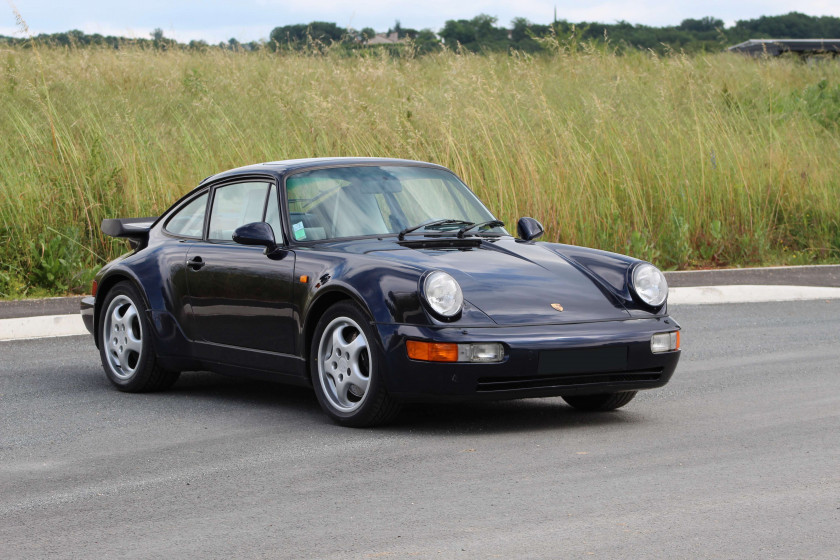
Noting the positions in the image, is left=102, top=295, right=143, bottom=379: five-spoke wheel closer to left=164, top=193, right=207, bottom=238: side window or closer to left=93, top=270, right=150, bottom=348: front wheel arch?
left=93, top=270, right=150, bottom=348: front wheel arch

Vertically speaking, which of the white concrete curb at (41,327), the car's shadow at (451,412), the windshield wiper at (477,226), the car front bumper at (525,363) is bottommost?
the white concrete curb at (41,327)

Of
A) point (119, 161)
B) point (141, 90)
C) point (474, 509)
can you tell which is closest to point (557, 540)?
point (474, 509)

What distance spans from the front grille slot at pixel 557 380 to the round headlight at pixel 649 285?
40cm

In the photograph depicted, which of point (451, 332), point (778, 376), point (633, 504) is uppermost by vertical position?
point (451, 332)

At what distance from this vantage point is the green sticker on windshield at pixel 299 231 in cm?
718

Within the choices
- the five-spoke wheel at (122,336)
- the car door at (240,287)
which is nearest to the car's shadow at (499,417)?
the car door at (240,287)

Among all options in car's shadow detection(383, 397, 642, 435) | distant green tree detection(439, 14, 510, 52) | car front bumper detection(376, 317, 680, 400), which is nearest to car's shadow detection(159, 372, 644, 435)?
car's shadow detection(383, 397, 642, 435)

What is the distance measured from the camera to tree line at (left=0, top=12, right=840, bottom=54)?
78.4 ft

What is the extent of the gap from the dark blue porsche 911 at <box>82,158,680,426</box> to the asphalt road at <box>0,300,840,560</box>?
0.28 meters

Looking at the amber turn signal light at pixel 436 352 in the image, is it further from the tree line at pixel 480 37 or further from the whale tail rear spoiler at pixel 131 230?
the tree line at pixel 480 37

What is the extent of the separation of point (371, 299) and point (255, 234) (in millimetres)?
988

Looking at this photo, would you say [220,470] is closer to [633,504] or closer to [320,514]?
[320,514]

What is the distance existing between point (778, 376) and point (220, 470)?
4189 mm

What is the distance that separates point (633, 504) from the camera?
16.2 ft
